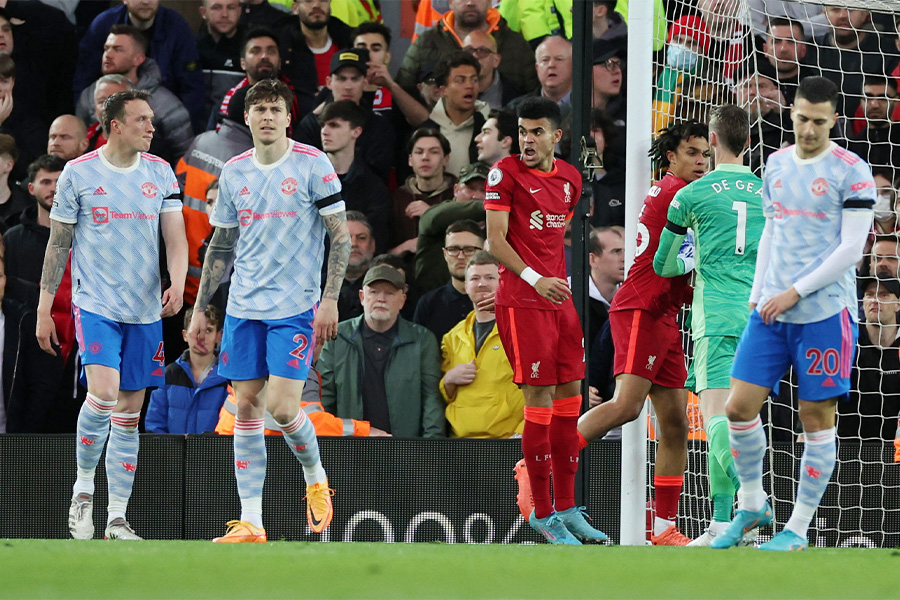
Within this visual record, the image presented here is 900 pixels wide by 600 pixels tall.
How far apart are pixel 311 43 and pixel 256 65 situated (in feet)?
1.49

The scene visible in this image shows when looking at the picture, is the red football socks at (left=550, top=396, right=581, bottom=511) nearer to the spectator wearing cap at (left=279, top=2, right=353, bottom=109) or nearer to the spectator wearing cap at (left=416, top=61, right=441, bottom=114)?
the spectator wearing cap at (left=416, top=61, right=441, bottom=114)

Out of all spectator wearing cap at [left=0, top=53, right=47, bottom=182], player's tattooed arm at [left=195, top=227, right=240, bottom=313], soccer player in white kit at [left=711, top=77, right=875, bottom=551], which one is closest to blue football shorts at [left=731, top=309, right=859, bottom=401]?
soccer player in white kit at [left=711, top=77, right=875, bottom=551]

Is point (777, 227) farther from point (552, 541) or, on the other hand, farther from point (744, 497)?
point (552, 541)

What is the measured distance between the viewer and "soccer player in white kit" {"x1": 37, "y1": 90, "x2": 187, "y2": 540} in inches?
221

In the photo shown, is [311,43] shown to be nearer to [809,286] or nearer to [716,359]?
[716,359]

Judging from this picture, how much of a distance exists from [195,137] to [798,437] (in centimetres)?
432

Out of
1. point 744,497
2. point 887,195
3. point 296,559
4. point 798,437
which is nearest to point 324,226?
point 296,559

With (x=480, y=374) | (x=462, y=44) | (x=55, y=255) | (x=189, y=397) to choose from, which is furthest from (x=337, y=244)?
(x=462, y=44)

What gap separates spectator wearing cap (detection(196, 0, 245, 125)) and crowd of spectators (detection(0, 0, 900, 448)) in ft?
0.05

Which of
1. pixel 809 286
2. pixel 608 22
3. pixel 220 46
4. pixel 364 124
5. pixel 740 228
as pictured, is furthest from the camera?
pixel 220 46

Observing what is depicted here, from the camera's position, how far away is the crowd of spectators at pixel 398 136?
7.08 m

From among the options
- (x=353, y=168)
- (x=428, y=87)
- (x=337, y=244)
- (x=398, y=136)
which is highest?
(x=428, y=87)

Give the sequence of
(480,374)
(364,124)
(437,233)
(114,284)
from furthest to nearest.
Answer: (364,124)
(437,233)
(480,374)
(114,284)

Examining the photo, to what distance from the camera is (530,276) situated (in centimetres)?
515
